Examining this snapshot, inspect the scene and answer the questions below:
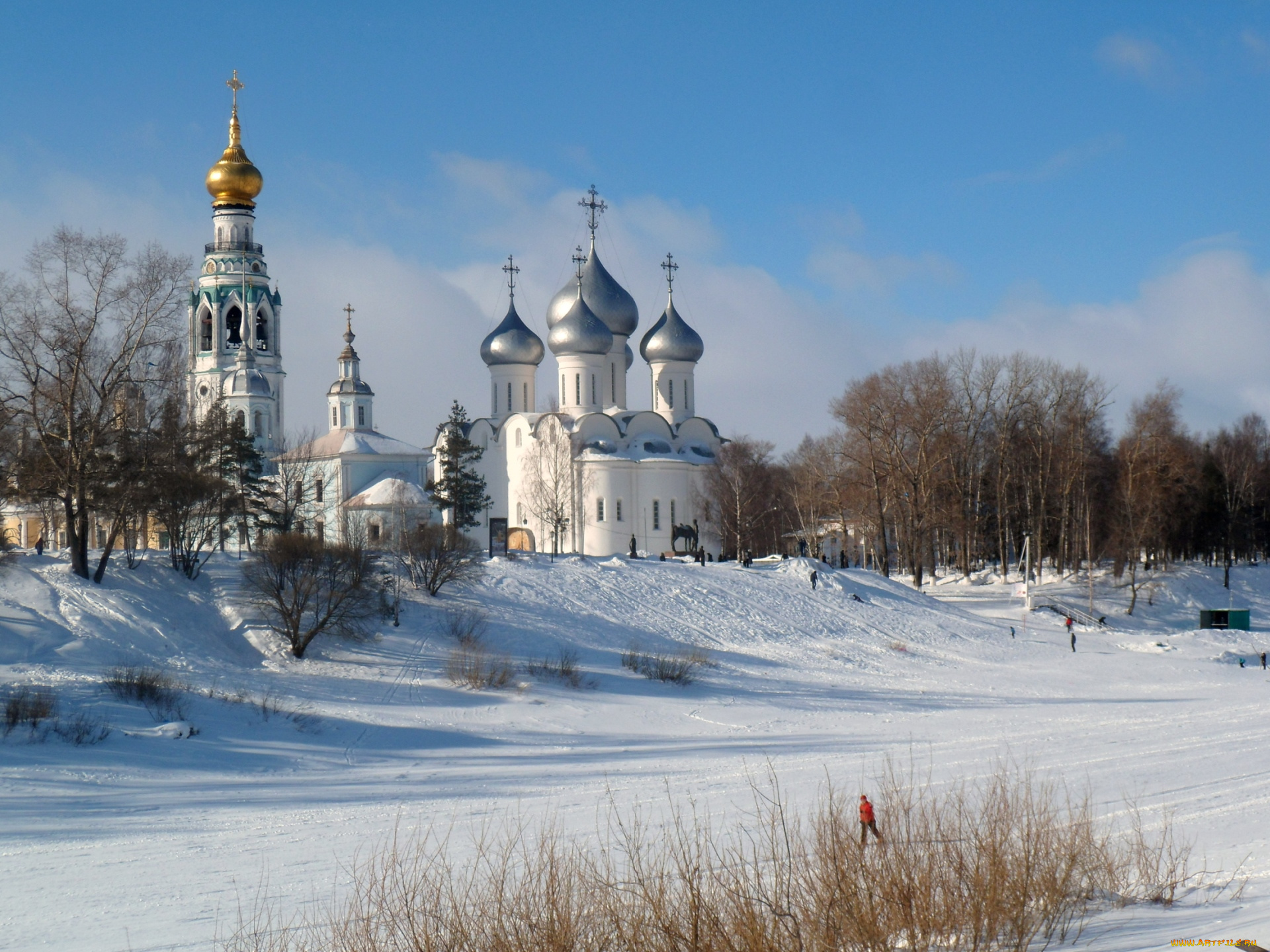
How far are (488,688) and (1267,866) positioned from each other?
1586cm

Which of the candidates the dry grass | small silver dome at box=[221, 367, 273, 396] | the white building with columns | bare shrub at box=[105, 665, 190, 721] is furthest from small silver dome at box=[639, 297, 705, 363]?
the dry grass

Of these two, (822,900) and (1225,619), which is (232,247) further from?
(822,900)

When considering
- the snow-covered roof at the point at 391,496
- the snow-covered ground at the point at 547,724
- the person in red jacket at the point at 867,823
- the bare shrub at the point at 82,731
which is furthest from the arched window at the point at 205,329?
the person in red jacket at the point at 867,823

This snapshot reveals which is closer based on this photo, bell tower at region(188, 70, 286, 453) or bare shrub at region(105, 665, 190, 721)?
bare shrub at region(105, 665, 190, 721)

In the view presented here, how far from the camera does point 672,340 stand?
54.9 meters

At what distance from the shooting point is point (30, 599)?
2522 cm

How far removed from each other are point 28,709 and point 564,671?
10.0 m

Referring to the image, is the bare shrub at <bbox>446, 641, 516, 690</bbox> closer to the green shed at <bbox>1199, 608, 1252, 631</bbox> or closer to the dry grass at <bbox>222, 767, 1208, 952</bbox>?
the dry grass at <bbox>222, 767, 1208, 952</bbox>

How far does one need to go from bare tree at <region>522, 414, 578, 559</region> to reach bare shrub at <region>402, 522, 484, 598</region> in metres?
17.0

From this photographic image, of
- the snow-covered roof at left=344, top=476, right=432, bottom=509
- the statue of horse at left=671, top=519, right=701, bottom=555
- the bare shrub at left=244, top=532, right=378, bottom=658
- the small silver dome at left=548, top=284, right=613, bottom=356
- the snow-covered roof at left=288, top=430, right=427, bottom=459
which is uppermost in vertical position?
the small silver dome at left=548, top=284, right=613, bottom=356

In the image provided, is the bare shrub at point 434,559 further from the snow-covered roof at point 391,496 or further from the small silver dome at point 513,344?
the small silver dome at point 513,344

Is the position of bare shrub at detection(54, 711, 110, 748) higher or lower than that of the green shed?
higher

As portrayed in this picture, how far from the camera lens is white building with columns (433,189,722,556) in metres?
50.2

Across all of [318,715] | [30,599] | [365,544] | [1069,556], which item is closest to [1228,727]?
[318,715]
